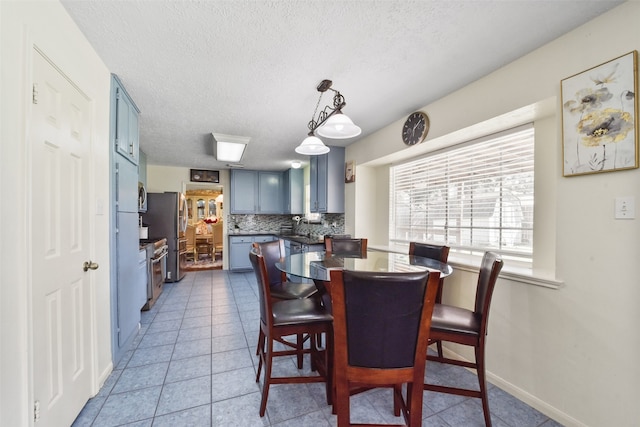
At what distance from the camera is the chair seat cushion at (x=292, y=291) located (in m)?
2.19

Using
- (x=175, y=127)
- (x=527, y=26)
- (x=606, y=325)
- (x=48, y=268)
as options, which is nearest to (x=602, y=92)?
(x=527, y=26)

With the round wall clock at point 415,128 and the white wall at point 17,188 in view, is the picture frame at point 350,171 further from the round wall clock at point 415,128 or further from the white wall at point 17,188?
the white wall at point 17,188

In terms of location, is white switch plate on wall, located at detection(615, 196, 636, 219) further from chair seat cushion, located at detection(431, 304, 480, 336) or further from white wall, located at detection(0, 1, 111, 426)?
white wall, located at detection(0, 1, 111, 426)

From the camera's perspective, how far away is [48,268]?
128 cm

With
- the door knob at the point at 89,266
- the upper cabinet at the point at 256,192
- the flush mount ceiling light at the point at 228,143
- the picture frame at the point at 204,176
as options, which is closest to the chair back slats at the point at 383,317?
the door knob at the point at 89,266

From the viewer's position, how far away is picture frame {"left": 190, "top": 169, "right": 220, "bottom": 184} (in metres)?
5.89

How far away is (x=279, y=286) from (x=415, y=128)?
2.08m

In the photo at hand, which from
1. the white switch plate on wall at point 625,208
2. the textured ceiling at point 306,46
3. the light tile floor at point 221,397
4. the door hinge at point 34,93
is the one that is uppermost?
the textured ceiling at point 306,46

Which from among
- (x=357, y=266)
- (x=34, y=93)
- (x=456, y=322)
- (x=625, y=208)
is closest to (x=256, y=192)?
(x=357, y=266)

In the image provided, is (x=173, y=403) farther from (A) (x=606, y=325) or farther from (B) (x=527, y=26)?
(B) (x=527, y=26)

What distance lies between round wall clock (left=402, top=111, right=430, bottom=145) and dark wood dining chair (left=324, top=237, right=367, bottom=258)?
1196 mm

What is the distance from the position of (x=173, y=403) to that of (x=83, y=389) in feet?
1.78

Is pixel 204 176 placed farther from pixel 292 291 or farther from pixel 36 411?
pixel 36 411

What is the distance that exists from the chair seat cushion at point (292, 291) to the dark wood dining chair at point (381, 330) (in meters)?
1.06
